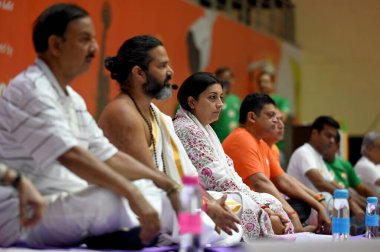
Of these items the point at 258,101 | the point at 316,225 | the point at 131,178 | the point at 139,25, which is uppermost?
the point at 139,25

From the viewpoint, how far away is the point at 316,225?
552 cm

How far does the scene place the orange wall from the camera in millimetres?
5477

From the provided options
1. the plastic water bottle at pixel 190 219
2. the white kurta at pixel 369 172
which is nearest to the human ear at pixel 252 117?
the white kurta at pixel 369 172

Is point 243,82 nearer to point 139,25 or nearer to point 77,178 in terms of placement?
point 139,25

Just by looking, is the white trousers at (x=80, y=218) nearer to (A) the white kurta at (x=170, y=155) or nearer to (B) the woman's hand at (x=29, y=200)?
(B) the woman's hand at (x=29, y=200)

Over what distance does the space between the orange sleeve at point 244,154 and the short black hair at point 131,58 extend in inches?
57.4

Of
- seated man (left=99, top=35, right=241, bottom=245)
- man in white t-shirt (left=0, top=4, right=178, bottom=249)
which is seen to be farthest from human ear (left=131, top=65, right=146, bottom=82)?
man in white t-shirt (left=0, top=4, right=178, bottom=249)

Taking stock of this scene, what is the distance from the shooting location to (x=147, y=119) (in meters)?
3.52

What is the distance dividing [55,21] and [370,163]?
4994 millimetres

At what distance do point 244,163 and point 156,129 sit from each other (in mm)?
1361

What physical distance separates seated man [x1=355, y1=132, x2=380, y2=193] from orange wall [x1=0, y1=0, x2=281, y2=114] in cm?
183

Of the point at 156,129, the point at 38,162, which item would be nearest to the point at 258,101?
the point at 156,129

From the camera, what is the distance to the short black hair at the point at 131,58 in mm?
3420

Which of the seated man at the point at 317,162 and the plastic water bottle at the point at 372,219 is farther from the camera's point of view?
the seated man at the point at 317,162
